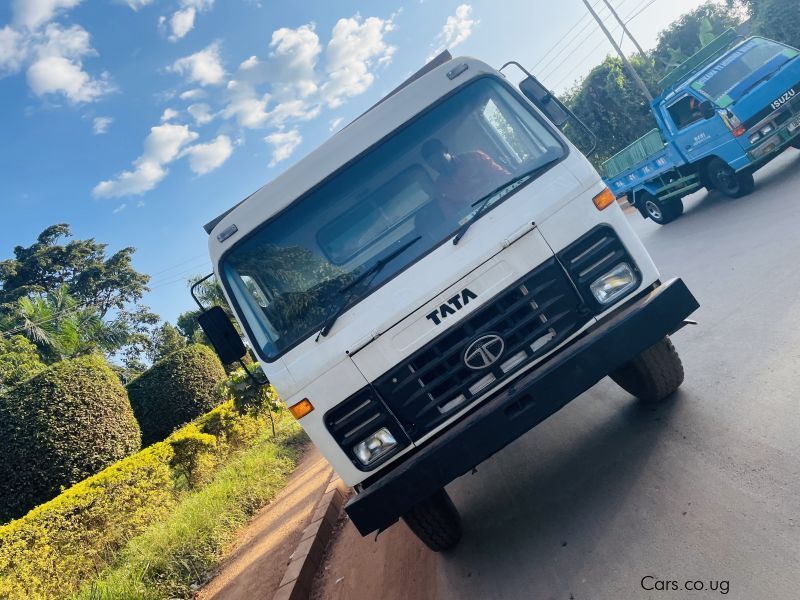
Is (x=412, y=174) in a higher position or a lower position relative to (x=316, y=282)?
higher

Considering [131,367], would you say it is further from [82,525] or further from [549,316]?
[549,316]

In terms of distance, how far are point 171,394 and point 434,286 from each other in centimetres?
1271

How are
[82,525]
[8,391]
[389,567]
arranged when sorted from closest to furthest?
1. [389,567]
2. [82,525]
3. [8,391]

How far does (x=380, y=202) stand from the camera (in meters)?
3.46

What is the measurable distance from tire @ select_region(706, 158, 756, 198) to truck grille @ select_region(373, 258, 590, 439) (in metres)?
6.89

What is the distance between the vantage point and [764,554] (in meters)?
2.28

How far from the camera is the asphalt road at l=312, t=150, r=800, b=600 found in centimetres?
245

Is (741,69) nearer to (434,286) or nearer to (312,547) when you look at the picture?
(434,286)

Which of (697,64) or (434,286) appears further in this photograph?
(697,64)

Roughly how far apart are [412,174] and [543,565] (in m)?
2.38

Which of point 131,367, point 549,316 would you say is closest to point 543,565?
point 549,316

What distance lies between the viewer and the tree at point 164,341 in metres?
27.7

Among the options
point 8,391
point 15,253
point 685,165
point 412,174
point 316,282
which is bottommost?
point 685,165

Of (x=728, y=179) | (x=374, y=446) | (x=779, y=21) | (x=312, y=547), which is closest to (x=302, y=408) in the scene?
(x=374, y=446)
